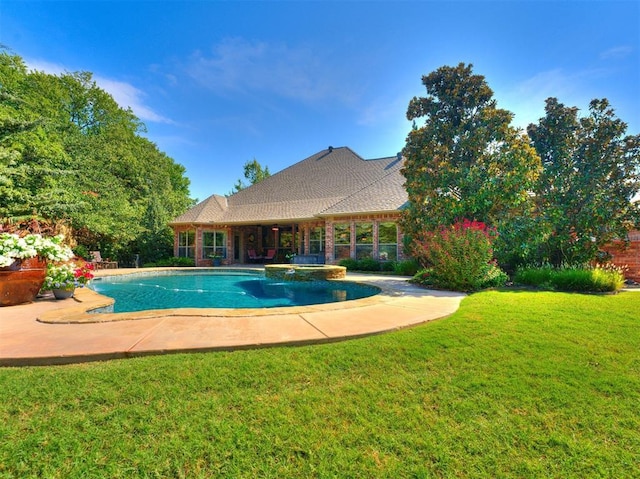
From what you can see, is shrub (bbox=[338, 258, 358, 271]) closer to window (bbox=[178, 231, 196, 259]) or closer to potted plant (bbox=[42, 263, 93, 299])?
window (bbox=[178, 231, 196, 259])

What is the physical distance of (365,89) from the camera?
45.1 feet

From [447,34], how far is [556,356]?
10973 millimetres

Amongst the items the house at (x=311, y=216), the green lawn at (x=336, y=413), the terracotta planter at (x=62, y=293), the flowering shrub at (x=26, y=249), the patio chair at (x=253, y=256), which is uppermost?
the house at (x=311, y=216)

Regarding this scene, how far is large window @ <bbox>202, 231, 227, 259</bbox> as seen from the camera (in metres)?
19.2

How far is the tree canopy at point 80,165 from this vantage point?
559 inches

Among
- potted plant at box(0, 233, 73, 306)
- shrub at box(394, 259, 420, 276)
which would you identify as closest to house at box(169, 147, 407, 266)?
shrub at box(394, 259, 420, 276)

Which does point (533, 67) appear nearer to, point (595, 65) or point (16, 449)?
point (595, 65)

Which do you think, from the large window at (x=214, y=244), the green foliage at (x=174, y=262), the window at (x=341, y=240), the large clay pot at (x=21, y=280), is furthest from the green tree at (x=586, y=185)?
the green foliage at (x=174, y=262)

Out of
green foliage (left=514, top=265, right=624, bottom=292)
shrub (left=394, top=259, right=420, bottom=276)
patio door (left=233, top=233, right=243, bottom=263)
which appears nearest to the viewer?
green foliage (left=514, top=265, right=624, bottom=292)

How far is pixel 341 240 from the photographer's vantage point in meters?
15.9

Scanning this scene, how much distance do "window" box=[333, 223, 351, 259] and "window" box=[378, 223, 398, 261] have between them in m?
1.74

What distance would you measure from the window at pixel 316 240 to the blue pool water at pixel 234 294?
5.82m

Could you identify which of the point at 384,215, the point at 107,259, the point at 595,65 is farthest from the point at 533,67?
the point at 107,259

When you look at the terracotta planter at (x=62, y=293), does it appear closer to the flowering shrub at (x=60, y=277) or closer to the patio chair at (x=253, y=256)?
the flowering shrub at (x=60, y=277)
